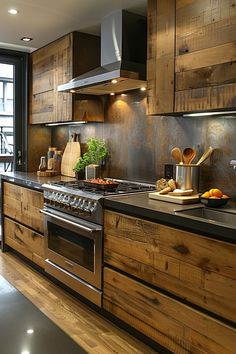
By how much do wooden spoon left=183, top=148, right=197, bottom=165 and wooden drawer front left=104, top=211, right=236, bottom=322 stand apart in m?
0.67

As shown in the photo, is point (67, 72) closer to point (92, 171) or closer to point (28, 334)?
point (92, 171)

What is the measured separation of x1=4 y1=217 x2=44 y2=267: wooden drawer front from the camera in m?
3.44

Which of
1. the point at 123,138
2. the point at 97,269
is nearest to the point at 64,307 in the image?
the point at 97,269

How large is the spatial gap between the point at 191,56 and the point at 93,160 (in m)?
1.60

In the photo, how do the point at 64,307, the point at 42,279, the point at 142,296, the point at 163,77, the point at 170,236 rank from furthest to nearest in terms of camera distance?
the point at 42,279 → the point at 64,307 → the point at 163,77 → the point at 142,296 → the point at 170,236

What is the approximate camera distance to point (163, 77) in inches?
96.7

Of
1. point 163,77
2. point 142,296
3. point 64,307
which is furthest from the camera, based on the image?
point 64,307

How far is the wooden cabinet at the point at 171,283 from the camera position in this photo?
1.73 meters

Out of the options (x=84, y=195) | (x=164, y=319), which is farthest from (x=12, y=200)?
(x=164, y=319)

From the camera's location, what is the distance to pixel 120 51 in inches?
117

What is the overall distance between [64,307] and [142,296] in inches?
34.9

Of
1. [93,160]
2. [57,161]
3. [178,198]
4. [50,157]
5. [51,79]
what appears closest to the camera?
[178,198]

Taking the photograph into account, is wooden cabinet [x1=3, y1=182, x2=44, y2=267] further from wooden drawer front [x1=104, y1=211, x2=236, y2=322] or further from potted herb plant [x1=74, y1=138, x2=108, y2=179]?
wooden drawer front [x1=104, y1=211, x2=236, y2=322]

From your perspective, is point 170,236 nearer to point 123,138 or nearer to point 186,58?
point 186,58
